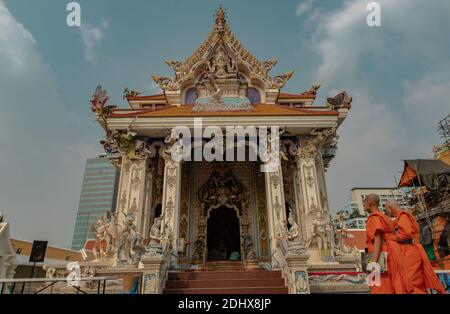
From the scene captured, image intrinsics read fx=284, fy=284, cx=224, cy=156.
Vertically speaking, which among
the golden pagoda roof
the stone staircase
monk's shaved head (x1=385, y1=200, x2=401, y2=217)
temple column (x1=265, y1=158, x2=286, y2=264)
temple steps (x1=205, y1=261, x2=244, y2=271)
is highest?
the golden pagoda roof

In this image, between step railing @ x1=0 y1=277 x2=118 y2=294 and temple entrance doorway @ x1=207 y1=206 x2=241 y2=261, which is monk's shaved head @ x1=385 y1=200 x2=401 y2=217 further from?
temple entrance doorway @ x1=207 y1=206 x2=241 y2=261

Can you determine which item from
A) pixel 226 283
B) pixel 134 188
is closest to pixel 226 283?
pixel 226 283

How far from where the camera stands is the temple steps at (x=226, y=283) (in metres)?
6.88

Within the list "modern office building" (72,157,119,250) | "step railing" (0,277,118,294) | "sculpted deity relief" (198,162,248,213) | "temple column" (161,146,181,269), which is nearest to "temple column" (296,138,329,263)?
"sculpted deity relief" (198,162,248,213)

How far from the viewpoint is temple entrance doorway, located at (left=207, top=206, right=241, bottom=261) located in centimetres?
1171

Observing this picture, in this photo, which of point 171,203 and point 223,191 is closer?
point 171,203

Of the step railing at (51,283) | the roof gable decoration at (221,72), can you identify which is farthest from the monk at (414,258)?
the roof gable decoration at (221,72)

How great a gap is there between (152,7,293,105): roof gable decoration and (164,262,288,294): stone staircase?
7660 mm

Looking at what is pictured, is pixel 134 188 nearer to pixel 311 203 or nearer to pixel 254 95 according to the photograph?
pixel 311 203

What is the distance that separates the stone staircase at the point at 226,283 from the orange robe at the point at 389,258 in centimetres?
415

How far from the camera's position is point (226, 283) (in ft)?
23.6

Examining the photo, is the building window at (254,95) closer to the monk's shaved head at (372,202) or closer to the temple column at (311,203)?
the temple column at (311,203)
